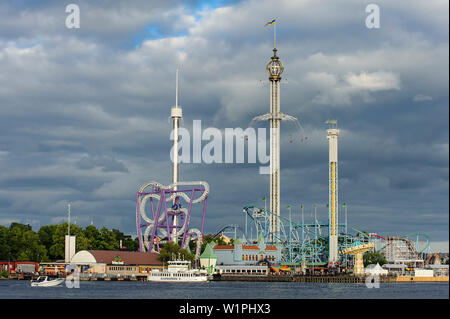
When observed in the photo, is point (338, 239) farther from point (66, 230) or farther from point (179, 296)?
point (179, 296)

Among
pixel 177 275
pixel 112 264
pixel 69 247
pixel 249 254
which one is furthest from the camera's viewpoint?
pixel 249 254

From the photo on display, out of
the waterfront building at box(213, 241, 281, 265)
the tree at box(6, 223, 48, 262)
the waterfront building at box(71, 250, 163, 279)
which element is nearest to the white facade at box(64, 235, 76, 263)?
the waterfront building at box(71, 250, 163, 279)

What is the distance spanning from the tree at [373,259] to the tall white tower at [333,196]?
20271mm

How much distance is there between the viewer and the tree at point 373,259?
7377 inches

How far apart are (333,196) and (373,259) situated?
106 ft

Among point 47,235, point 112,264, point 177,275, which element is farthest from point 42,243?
point 177,275

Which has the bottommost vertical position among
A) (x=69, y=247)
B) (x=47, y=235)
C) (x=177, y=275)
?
(x=177, y=275)

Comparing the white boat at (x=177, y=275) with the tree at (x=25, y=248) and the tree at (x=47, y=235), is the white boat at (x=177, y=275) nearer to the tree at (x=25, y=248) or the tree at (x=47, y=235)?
the tree at (x=25, y=248)

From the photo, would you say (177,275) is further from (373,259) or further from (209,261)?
(373,259)

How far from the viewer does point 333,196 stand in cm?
16700
